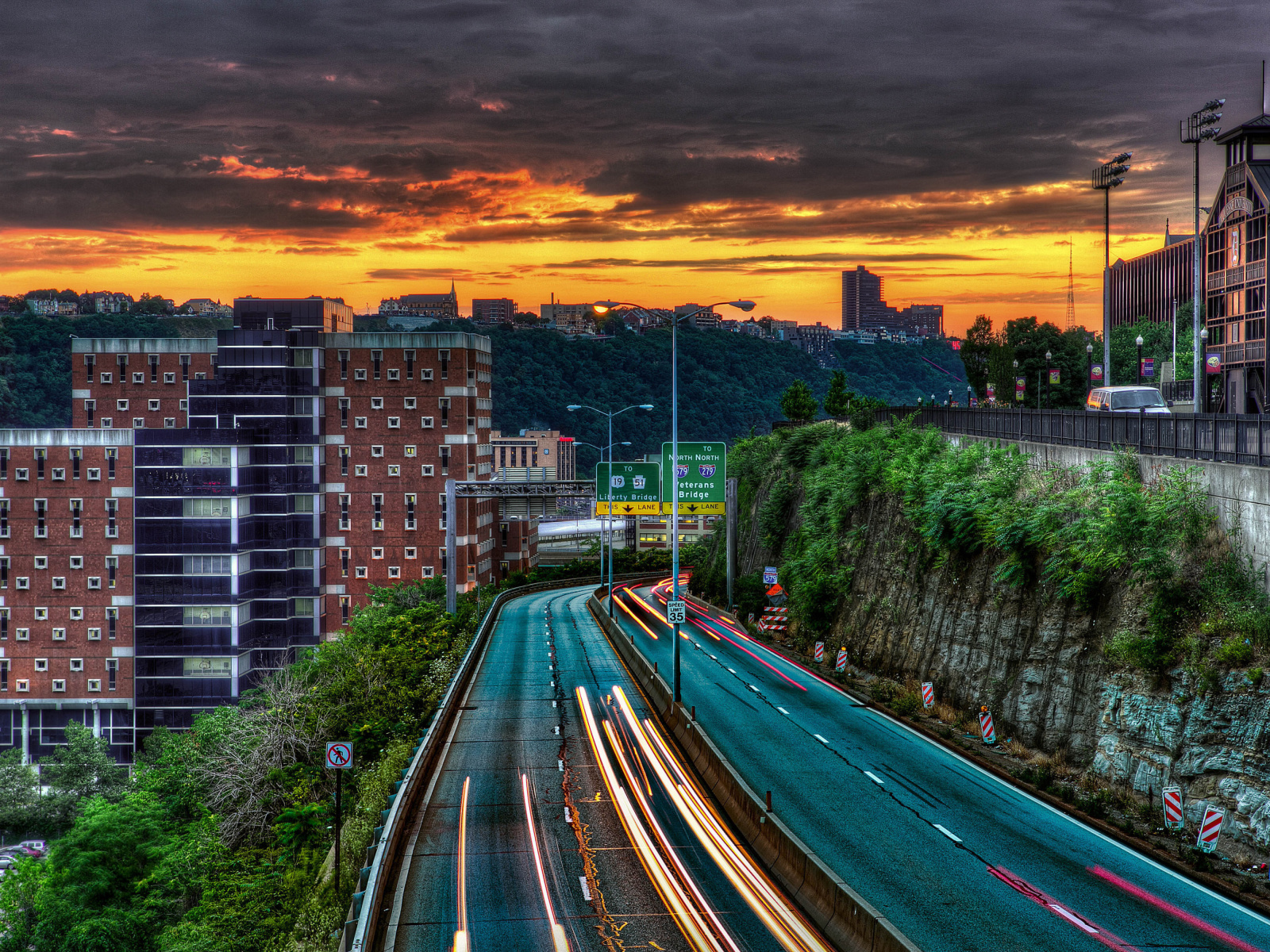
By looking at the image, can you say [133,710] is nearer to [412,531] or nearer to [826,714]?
[412,531]

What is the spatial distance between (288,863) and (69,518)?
71752mm

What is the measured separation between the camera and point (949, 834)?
20828 mm

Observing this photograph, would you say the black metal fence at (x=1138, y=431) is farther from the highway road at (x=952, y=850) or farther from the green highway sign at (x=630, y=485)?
the green highway sign at (x=630, y=485)

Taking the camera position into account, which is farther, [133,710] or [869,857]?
[133,710]

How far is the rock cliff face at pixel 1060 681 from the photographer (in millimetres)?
19094

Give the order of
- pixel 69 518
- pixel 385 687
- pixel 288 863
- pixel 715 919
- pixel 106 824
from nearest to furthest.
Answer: pixel 715 919 → pixel 288 863 → pixel 385 687 → pixel 106 824 → pixel 69 518

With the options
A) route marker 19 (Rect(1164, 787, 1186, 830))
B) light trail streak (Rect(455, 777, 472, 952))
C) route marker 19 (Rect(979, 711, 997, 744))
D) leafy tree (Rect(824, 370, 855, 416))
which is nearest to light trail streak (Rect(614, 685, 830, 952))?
light trail streak (Rect(455, 777, 472, 952))

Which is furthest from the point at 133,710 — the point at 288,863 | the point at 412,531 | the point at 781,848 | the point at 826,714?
the point at 781,848

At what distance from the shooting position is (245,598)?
90188 mm

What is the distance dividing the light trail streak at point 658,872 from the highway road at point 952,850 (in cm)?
309

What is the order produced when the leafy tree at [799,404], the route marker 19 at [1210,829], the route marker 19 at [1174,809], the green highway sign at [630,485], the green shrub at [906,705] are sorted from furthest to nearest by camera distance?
1. the leafy tree at [799,404]
2. the green highway sign at [630,485]
3. the green shrub at [906,705]
4. the route marker 19 at [1174,809]
5. the route marker 19 at [1210,829]

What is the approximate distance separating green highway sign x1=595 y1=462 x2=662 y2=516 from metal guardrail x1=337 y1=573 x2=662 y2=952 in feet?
48.8

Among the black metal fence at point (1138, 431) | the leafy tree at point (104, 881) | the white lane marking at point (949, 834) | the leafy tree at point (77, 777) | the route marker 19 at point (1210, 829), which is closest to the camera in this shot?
the route marker 19 at point (1210, 829)

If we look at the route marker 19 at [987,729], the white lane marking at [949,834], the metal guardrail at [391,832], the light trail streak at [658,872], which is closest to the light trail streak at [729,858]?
the light trail streak at [658,872]
